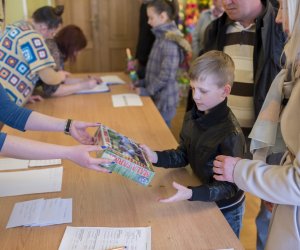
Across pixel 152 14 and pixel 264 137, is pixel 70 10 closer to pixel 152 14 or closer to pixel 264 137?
pixel 152 14

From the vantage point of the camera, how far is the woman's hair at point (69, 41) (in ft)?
8.76

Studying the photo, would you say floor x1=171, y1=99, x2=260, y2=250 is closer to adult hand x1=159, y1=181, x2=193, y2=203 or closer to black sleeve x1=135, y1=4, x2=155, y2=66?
adult hand x1=159, y1=181, x2=193, y2=203

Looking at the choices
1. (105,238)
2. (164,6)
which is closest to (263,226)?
(105,238)

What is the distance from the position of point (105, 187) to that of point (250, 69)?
99 cm

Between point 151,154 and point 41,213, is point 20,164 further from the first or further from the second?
point 151,154

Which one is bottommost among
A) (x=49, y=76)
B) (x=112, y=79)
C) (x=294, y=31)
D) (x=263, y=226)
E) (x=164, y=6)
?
(x=263, y=226)

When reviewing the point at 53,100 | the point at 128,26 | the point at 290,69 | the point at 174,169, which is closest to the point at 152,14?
the point at 53,100

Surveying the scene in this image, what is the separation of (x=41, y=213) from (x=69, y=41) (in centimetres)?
176

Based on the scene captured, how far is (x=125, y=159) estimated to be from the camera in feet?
3.63

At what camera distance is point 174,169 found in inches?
58.5

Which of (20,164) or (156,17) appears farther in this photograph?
(156,17)

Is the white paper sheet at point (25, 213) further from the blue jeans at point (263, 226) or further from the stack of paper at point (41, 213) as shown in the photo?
the blue jeans at point (263, 226)

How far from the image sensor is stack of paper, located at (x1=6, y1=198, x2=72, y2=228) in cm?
113

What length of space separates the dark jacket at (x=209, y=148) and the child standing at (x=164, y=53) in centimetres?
119
